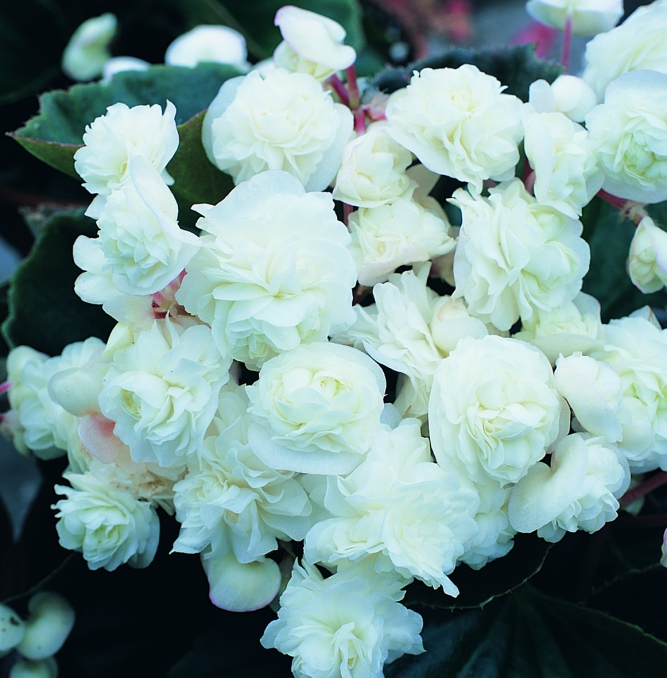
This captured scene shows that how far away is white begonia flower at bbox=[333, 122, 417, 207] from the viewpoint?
0.43 meters

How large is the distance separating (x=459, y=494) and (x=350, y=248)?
163 mm

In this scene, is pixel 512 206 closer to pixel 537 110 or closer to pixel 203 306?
pixel 537 110

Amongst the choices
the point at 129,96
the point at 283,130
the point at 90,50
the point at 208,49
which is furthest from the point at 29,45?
the point at 283,130

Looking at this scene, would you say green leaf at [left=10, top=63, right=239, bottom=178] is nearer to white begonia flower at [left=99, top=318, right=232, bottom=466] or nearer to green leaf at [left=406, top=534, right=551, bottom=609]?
white begonia flower at [left=99, top=318, right=232, bottom=466]

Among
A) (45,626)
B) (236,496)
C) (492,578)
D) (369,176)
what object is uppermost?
(369,176)

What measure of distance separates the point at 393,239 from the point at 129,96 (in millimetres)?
352

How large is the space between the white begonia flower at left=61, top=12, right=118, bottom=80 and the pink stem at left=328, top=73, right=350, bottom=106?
1.97 feet

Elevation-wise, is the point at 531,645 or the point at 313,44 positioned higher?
the point at 313,44

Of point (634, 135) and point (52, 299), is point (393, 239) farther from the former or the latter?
point (52, 299)

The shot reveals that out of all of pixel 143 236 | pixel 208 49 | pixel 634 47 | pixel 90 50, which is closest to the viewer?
pixel 143 236

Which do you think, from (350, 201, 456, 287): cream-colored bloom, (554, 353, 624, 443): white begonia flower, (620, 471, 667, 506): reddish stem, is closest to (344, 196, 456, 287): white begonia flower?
(350, 201, 456, 287): cream-colored bloom

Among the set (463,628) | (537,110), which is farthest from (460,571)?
(537,110)

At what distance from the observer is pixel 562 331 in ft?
1.36

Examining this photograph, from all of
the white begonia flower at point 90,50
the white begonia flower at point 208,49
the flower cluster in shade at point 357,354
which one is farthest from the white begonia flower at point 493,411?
the white begonia flower at point 90,50
